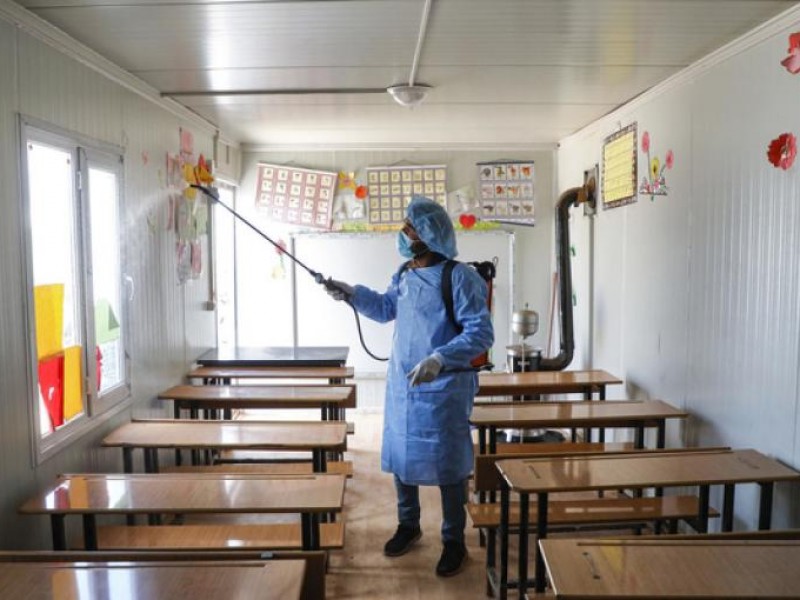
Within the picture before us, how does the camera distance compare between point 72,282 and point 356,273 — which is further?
point 356,273

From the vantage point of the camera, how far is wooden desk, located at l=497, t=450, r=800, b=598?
2.22m

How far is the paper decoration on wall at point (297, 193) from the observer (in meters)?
5.51

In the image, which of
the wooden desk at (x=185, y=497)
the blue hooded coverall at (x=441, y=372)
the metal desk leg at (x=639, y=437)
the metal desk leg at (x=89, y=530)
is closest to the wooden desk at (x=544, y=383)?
the metal desk leg at (x=639, y=437)

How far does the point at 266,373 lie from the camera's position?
399 centimetres

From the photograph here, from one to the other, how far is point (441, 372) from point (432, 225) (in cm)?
60

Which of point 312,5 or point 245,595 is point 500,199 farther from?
point 245,595

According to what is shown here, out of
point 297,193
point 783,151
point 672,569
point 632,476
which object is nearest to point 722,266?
point 783,151

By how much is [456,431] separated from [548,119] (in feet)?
8.20

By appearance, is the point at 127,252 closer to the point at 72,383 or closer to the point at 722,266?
A: the point at 72,383

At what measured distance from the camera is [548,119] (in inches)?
177

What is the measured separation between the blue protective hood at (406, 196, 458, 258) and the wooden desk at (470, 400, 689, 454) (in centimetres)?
78

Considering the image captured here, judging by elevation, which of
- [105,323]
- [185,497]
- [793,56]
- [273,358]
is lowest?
[185,497]

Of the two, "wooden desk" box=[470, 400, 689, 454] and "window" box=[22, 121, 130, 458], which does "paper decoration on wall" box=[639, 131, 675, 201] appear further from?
"window" box=[22, 121, 130, 458]

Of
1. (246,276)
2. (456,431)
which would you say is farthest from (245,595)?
(246,276)
